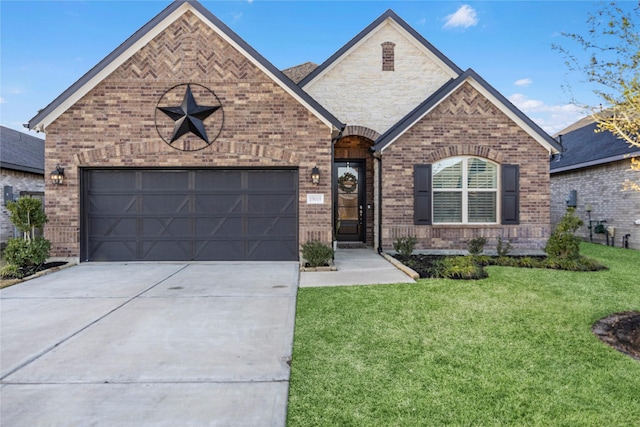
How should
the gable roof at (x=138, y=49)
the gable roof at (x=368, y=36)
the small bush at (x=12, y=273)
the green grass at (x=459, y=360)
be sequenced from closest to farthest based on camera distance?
the green grass at (x=459, y=360) < the small bush at (x=12, y=273) < the gable roof at (x=138, y=49) < the gable roof at (x=368, y=36)

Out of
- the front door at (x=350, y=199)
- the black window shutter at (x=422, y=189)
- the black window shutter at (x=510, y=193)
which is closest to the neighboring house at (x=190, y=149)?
the black window shutter at (x=422, y=189)

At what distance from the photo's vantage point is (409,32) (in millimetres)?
11000

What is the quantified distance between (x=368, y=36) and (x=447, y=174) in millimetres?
5143

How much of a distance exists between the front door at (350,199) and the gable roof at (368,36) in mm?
2965

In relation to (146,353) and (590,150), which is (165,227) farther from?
(590,150)

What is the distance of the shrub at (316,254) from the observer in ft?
25.0

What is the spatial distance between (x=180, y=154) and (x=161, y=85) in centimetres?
→ 173

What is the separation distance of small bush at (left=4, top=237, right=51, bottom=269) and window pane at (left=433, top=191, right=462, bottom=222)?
966 centimetres

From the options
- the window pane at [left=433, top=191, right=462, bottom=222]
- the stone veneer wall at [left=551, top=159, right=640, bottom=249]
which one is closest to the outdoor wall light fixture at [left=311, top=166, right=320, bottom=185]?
the window pane at [left=433, top=191, right=462, bottom=222]

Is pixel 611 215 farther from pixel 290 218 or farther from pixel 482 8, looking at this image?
pixel 290 218

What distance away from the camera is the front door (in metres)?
11.4

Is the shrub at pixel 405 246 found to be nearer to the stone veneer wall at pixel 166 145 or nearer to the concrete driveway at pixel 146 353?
the stone veneer wall at pixel 166 145

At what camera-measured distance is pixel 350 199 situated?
11445 millimetres

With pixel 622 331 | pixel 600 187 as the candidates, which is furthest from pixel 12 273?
pixel 600 187
